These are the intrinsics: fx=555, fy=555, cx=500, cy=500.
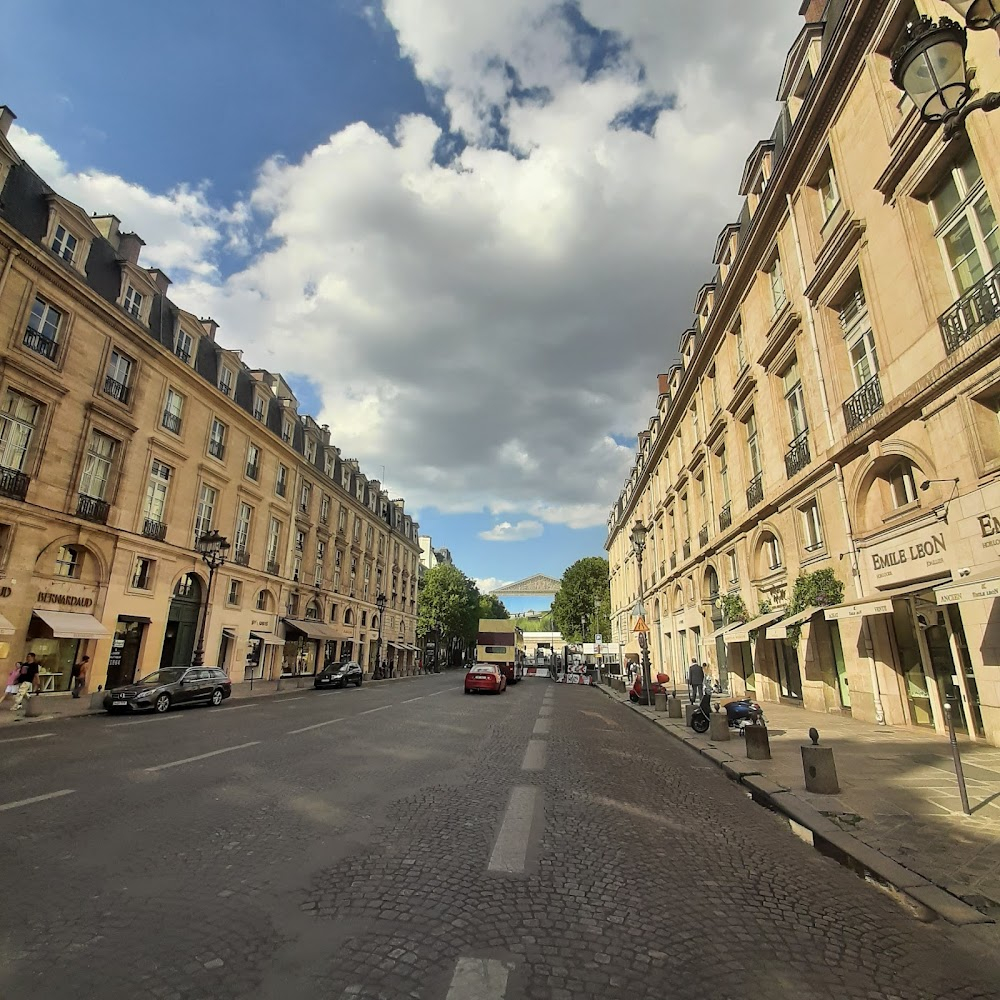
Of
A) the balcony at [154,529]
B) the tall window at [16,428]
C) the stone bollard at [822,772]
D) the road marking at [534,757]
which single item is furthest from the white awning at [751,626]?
the tall window at [16,428]

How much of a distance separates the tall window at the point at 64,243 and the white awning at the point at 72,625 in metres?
12.9

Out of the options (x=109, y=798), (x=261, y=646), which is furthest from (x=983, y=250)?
(x=261, y=646)

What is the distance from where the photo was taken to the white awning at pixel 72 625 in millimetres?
19133

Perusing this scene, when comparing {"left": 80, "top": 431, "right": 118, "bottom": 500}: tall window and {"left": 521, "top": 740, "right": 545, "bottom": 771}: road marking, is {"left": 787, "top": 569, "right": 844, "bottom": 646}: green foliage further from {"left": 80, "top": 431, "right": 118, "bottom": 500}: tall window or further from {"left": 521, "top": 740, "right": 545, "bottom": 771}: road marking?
{"left": 80, "top": 431, "right": 118, "bottom": 500}: tall window

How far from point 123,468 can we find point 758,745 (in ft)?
80.7

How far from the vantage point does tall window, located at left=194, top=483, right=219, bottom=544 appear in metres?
27.6

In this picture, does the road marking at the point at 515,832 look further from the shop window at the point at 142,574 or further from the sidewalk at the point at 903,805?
the shop window at the point at 142,574

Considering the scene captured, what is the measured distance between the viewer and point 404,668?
199 feet

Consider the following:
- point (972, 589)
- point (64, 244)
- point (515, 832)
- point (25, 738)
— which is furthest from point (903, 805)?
point (64, 244)

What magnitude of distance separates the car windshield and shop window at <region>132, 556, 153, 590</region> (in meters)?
6.99

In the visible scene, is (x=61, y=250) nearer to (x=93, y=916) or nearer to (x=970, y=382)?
(x=93, y=916)

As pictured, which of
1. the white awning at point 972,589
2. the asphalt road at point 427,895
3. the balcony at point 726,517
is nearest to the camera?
the asphalt road at point 427,895

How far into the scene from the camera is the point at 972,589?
855 cm

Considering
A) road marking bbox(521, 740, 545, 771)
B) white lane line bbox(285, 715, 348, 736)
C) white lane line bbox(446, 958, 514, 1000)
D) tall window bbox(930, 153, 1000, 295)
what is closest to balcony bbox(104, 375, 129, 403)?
white lane line bbox(285, 715, 348, 736)
